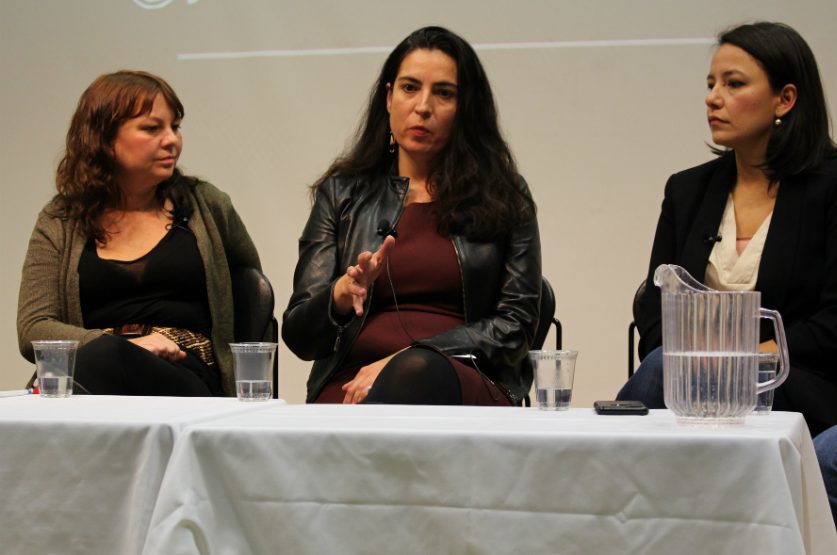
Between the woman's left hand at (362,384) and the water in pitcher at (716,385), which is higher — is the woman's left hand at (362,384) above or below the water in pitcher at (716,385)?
below

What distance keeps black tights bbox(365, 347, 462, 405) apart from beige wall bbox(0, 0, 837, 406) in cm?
206

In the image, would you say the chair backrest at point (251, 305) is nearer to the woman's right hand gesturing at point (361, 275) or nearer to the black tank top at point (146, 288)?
the black tank top at point (146, 288)

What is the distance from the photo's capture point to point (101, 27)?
173 inches

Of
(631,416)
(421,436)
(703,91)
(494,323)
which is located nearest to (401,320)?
(494,323)

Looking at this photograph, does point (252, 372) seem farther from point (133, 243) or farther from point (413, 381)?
point (133, 243)

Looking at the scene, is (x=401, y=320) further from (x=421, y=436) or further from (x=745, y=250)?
(x=421, y=436)

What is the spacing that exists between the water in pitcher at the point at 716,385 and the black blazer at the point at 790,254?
1.04 metres

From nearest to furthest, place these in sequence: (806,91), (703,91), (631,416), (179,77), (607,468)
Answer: (607,468)
(631,416)
(806,91)
(703,91)
(179,77)

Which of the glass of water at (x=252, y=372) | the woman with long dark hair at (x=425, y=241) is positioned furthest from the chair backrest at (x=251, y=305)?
the glass of water at (x=252, y=372)

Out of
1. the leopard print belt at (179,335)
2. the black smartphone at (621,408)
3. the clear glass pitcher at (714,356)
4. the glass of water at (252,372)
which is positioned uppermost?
the clear glass pitcher at (714,356)

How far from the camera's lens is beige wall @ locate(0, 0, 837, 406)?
4012 millimetres

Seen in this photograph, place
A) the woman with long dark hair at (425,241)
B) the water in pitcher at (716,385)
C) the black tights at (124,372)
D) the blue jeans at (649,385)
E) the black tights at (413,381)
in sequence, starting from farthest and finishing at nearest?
the woman with long dark hair at (425,241)
the black tights at (124,372)
the blue jeans at (649,385)
the black tights at (413,381)
the water in pitcher at (716,385)

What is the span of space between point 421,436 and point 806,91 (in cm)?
182

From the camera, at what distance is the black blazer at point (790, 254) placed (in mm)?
2447
